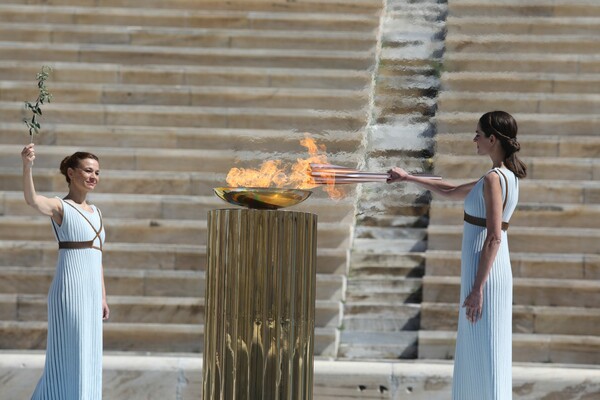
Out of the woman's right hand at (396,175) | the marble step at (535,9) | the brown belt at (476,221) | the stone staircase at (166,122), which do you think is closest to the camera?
the brown belt at (476,221)

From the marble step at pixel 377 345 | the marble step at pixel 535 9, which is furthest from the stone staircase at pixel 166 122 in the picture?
the marble step at pixel 535 9

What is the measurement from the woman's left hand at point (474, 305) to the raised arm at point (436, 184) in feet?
2.08

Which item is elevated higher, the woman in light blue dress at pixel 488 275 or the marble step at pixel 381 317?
the woman in light blue dress at pixel 488 275

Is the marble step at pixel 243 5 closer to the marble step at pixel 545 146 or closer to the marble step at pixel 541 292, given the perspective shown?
the marble step at pixel 545 146

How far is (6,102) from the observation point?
39.6ft

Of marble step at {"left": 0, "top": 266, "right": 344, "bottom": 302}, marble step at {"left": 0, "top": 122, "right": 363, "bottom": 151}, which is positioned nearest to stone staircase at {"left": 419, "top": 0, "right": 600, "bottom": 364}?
marble step at {"left": 0, "top": 266, "right": 344, "bottom": 302}

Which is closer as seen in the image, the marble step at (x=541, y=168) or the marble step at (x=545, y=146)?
the marble step at (x=541, y=168)

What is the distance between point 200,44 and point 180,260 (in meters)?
3.51

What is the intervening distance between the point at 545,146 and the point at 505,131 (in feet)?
16.0

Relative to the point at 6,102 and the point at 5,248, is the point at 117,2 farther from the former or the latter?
the point at 5,248

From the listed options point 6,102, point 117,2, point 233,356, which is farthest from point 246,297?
point 117,2

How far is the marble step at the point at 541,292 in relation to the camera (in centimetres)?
970

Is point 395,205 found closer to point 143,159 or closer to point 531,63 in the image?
Answer: point 143,159

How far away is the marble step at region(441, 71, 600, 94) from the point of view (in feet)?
39.7
